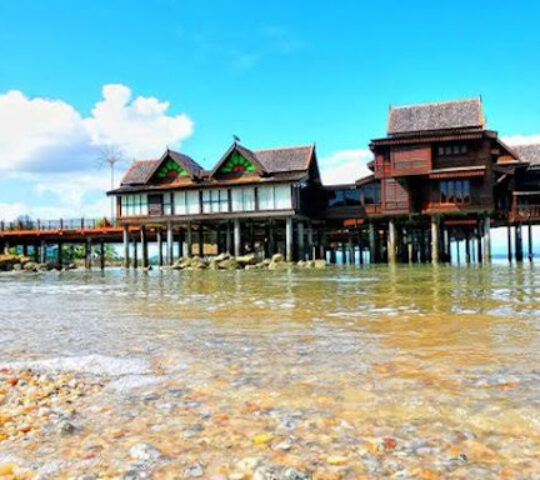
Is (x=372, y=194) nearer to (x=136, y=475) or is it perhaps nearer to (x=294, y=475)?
(x=294, y=475)

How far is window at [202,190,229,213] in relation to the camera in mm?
38500

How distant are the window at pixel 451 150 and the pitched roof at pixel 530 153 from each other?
6.17 m

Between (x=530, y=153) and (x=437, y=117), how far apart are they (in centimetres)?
863

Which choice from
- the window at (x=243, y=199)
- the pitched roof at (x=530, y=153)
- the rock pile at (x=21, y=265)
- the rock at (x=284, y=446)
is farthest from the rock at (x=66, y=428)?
the rock pile at (x=21, y=265)

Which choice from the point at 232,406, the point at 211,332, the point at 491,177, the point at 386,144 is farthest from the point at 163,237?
the point at 232,406

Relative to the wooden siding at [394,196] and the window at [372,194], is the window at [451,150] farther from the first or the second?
the window at [372,194]

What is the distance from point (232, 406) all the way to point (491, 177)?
3331cm

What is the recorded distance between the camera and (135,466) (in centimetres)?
270

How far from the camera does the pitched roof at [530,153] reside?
37.6 meters

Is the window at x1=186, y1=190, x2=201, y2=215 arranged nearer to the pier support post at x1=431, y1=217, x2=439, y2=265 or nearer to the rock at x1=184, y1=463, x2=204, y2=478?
the pier support post at x1=431, y1=217, x2=439, y2=265

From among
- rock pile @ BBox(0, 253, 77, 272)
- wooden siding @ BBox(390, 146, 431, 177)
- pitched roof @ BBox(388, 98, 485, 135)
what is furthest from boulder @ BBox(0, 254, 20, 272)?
pitched roof @ BBox(388, 98, 485, 135)

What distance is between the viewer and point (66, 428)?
10.5 feet

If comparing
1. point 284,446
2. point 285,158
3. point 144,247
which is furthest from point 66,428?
point 144,247

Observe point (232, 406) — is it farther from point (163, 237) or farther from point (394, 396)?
point (163, 237)
